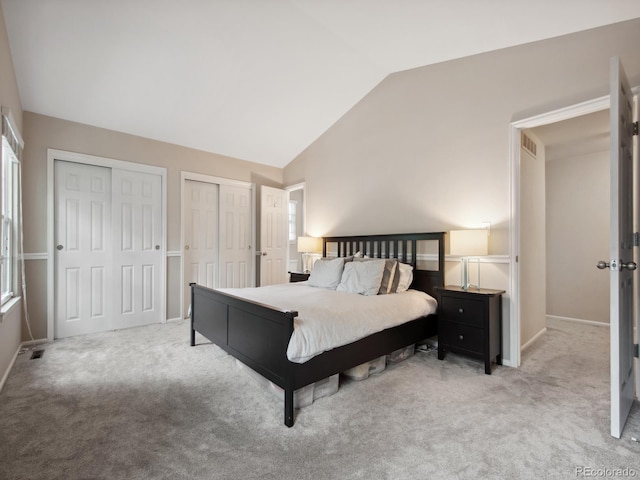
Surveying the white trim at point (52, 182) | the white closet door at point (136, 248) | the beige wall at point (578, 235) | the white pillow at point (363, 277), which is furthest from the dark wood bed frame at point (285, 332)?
the beige wall at point (578, 235)

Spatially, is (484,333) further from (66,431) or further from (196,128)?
(196,128)

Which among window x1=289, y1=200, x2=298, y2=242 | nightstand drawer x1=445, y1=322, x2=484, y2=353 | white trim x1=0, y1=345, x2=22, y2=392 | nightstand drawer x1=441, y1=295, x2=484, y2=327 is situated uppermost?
window x1=289, y1=200, x2=298, y2=242

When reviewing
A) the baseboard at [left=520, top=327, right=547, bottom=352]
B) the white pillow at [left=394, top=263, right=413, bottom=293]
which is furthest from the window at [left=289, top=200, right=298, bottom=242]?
the baseboard at [left=520, top=327, right=547, bottom=352]

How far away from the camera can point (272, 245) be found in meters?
5.41

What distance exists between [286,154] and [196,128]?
153 cm

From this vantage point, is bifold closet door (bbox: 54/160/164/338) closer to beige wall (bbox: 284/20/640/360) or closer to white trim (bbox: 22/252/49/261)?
Answer: white trim (bbox: 22/252/49/261)

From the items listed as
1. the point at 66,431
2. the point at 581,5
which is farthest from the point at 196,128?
the point at 581,5

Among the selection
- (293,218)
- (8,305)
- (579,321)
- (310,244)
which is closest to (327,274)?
(310,244)

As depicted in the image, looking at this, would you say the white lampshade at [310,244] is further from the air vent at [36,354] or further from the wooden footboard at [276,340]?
the air vent at [36,354]

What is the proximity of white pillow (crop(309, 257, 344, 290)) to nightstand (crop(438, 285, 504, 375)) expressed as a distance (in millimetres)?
1083

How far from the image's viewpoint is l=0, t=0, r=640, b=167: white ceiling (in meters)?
2.50

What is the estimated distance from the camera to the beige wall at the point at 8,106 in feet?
7.92

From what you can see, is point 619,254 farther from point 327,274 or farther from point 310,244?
point 310,244

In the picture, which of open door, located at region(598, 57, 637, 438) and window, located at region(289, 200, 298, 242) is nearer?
open door, located at region(598, 57, 637, 438)
